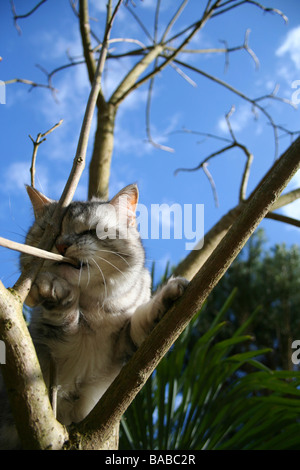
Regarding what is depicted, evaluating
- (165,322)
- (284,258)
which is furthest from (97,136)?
(284,258)

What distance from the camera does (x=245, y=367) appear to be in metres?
4.07

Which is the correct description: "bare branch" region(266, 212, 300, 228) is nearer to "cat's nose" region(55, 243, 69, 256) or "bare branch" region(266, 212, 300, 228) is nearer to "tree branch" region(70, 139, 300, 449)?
"tree branch" region(70, 139, 300, 449)

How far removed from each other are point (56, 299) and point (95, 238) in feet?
0.65

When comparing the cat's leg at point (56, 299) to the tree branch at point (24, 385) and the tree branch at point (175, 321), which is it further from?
the tree branch at point (175, 321)

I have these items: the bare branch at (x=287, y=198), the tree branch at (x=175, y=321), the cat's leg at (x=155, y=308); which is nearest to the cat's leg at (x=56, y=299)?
the cat's leg at (x=155, y=308)

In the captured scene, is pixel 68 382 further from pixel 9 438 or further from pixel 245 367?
pixel 245 367

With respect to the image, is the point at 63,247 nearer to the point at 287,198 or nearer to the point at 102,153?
the point at 102,153

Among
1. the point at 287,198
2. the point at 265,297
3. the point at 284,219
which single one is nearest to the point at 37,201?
the point at 284,219

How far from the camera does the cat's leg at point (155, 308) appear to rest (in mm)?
875

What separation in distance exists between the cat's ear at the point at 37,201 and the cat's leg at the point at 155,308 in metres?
0.42

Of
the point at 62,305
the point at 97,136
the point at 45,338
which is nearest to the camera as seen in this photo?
the point at 62,305

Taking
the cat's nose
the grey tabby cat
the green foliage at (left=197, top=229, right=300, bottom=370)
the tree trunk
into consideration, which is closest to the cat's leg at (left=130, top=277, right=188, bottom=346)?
the grey tabby cat

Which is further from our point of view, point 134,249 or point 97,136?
point 97,136
